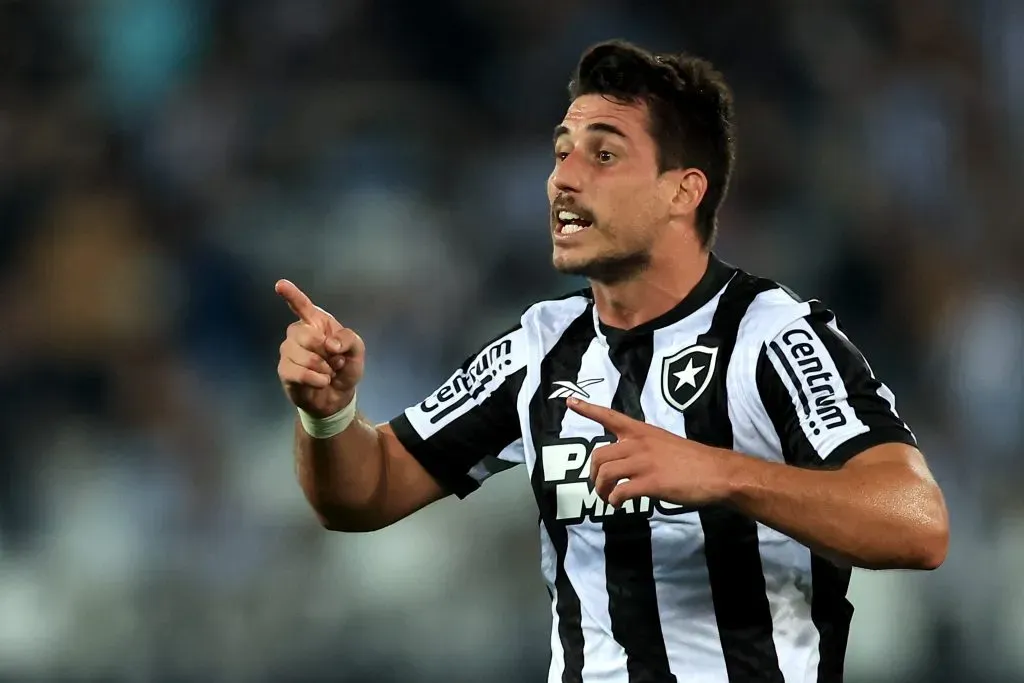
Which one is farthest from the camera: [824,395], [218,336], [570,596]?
[218,336]

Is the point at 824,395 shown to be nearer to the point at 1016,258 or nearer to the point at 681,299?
the point at 681,299

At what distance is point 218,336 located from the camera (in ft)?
17.3

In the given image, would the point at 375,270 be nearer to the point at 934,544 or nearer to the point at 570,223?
the point at 570,223

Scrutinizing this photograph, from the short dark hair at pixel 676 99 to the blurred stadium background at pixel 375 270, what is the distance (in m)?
2.04

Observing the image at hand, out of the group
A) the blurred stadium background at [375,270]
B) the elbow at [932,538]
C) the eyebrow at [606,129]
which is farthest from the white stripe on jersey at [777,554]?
the blurred stadium background at [375,270]

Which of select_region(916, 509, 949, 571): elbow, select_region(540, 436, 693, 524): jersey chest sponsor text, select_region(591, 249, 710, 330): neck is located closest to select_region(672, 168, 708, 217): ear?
select_region(591, 249, 710, 330): neck

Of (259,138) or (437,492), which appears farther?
(259,138)

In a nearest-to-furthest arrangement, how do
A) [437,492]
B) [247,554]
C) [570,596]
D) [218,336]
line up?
[570,596] → [437,492] → [247,554] → [218,336]

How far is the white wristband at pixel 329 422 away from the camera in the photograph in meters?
2.94

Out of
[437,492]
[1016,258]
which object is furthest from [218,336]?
[1016,258]

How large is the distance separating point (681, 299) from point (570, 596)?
69 centimetres

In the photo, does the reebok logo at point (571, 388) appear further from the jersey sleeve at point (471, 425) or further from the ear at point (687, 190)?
the ear at point (687, 190)

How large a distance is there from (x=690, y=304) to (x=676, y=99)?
0.50 metres

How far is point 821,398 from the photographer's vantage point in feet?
8.32
